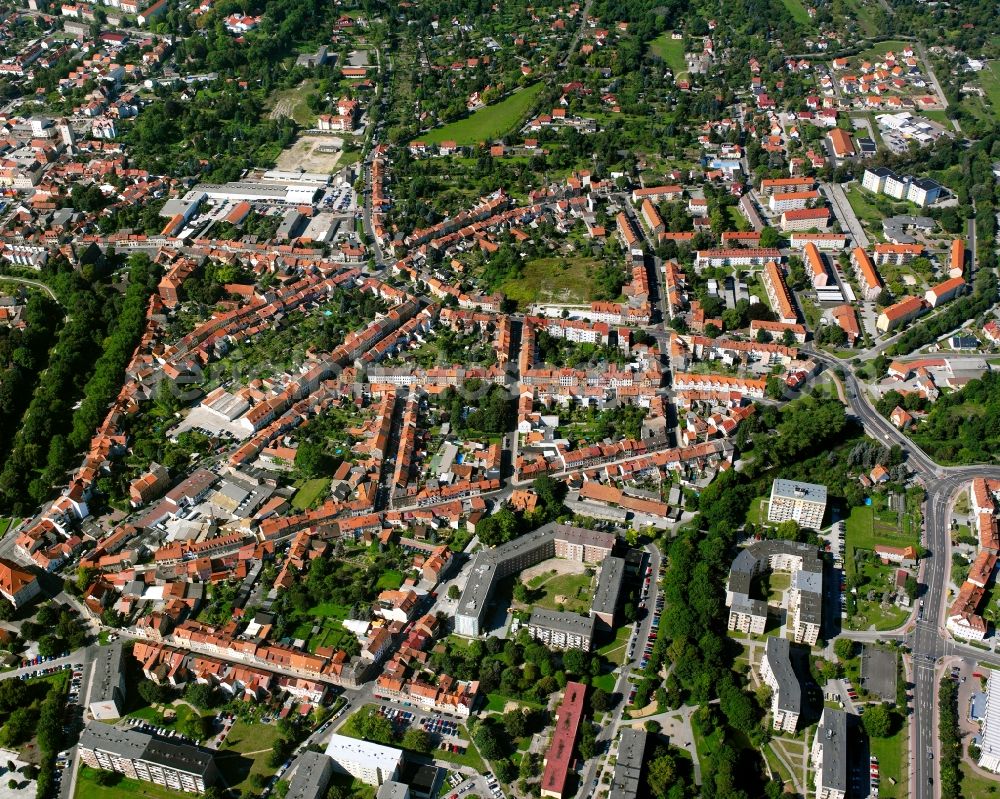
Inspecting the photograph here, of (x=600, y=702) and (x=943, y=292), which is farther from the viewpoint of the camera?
(x=943, y=292)

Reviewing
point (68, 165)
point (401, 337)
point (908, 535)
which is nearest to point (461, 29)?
→ point (68, 165)

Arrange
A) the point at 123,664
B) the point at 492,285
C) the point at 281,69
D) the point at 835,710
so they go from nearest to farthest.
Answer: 1. the point at 835,710
2. the point at 123,664
3. the point at 492,285
4. the point at 281,69

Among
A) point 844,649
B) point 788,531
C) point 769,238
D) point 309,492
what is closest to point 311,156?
point 769,238

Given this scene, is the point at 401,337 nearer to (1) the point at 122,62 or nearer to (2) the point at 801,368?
(2) the point at 801,368

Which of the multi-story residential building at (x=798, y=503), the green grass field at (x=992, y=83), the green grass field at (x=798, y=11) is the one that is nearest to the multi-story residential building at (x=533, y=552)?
the multi-story residential building at (x=798, y=503)

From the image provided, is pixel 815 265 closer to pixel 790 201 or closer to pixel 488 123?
pixel 790 201

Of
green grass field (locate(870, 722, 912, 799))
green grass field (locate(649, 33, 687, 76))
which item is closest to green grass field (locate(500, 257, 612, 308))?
green grass field (locate(870, 722, 912, 799))
